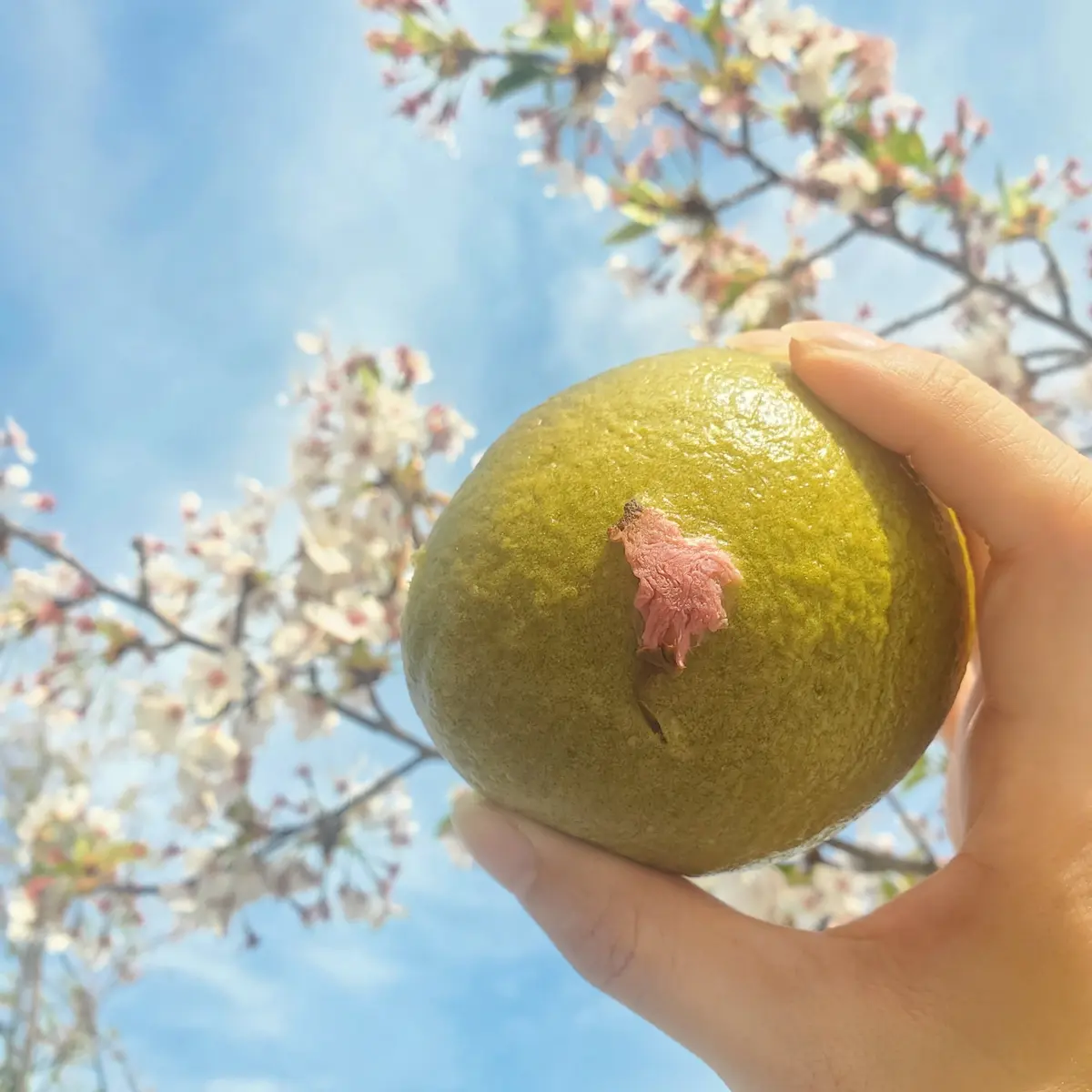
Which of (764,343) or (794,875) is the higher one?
(764,343)

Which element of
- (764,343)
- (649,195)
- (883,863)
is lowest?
(883,863)

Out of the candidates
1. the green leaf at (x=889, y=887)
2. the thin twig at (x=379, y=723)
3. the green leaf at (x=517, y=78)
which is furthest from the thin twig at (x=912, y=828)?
the green leaf at (x=517, y=78)

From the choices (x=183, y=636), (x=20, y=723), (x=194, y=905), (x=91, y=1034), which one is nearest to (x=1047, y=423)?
(x=183, y=636)

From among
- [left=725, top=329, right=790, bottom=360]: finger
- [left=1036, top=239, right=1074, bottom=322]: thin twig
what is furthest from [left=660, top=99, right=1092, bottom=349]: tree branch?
[left=725, top=329, right=790, bottom=360]: finger

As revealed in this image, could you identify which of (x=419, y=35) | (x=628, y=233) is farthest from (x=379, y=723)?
(x=419, y=35)

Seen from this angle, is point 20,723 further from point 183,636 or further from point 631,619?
point 631,619

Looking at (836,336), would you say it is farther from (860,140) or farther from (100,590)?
(100,590)

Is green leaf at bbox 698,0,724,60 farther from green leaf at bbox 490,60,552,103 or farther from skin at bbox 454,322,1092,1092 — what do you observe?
skin at bbox 454,322,1092,1092

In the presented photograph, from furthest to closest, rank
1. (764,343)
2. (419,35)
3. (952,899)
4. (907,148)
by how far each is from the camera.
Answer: (419,35) < (907,148) < (764,343) < (952,899)
